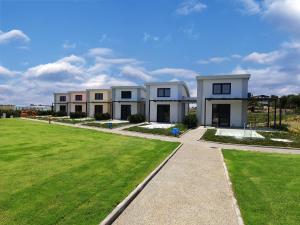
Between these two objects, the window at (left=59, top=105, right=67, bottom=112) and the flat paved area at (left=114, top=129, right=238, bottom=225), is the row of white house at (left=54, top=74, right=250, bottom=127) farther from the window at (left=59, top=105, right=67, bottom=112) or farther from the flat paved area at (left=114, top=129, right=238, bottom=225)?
the flat paved area at (left=114, top=129, right=238, bottom=225)

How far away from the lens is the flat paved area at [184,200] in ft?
19.1

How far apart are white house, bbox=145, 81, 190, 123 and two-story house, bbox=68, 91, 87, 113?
19.9m

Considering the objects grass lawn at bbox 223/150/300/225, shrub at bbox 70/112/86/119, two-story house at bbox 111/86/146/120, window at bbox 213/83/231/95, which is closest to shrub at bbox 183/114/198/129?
window at bbox 213/83/231/95

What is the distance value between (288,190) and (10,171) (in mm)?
9180

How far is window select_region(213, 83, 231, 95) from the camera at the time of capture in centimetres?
3300

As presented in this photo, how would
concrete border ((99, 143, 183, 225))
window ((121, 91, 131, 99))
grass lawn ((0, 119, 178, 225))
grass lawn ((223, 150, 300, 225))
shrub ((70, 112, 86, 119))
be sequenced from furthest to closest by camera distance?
shrub ((70, 112, 86, 119)), window ((121, 91, 131, 99)), grass lawn ((223, 150, 300, 225)), grass lawn ((0, 119, 178, 225)), concrete border ((99, 143, 183, 225))

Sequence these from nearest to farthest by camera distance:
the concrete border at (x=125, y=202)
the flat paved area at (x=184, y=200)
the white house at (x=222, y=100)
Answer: the concrete border at (x=125, y=202), the flat paved area at (x=184, y=200), the white house at (x=222, y=100)

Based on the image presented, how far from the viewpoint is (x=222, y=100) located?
33.2 meters

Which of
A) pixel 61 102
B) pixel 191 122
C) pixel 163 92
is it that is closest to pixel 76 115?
pixel 61 102

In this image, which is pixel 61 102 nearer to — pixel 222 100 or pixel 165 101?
pixel 165 101

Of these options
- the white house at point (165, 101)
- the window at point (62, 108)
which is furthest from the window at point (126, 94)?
the window at point (62, 108)

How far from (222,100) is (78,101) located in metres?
34.0

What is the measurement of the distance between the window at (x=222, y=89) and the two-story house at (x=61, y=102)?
36.7 m

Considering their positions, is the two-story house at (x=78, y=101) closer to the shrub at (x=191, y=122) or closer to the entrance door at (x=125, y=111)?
the entrance door at (x=125, y=111)
